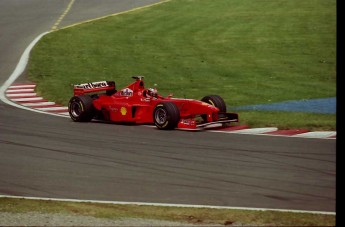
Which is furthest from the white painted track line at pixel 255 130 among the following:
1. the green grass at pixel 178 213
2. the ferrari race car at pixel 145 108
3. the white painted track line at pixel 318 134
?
the green grass at pixel 178 213

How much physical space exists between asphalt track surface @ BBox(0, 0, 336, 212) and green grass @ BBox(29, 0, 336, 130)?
2822 mm

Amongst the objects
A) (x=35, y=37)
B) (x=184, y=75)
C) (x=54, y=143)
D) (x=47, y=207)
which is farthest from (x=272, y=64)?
(x=47, y=207)

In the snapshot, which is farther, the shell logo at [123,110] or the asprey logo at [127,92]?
the asprey logo at [127,92]

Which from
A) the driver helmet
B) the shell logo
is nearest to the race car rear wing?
the shell logo

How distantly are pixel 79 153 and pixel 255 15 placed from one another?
27.0 meters

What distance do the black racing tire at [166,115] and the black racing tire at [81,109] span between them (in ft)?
6.83

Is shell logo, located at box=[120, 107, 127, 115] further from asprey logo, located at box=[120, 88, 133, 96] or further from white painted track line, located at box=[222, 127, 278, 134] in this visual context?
white painted track line, located at box=[222, 127, 278, 134]

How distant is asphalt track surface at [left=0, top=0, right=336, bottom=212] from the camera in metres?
12.2

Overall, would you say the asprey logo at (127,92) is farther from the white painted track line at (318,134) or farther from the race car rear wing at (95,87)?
the white painted track line at (318,134)

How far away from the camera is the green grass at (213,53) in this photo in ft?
82.2

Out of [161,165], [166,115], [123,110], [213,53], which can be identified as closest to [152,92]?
[123,110]

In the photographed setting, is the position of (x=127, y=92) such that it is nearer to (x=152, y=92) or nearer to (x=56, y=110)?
(x=152, y=92)

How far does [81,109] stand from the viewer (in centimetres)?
1992

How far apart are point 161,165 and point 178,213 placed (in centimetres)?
377
